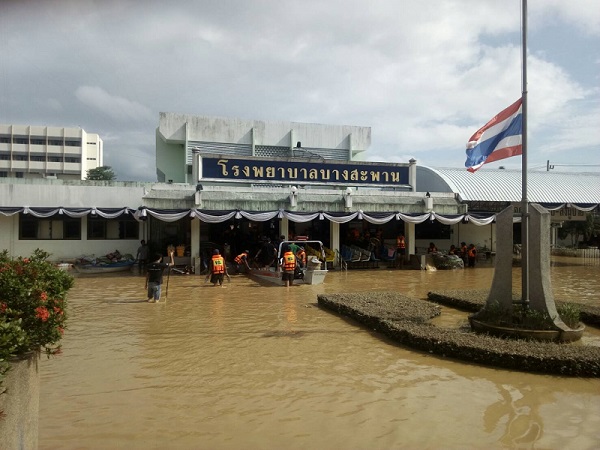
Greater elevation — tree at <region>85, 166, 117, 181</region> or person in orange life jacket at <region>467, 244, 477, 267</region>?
tree at <region>85, 166, 117, 181</region>

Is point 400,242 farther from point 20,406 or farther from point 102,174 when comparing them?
point 102,174

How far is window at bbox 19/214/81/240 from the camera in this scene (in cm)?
2052

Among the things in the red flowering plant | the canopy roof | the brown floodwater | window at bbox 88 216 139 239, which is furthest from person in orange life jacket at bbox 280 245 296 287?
the canopy roof

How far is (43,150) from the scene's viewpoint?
82250 millimetres

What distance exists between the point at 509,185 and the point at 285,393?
25.9 m

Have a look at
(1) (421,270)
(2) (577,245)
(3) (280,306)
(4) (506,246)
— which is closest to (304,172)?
(1) (421,270)

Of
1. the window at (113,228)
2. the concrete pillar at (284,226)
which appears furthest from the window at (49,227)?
the concrete pillar at (284,226)

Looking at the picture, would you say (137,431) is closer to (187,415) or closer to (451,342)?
(187,415)

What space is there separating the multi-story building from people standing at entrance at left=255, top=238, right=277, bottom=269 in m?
71.1

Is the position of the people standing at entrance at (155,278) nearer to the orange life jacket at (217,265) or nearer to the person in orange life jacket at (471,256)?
the orange life jacket at (217,265)

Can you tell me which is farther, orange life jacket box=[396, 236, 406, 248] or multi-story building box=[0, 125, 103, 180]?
multi-story building box=[0, 125, 103, 180]

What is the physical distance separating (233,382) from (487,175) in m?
26.7

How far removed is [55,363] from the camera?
22.3 feet

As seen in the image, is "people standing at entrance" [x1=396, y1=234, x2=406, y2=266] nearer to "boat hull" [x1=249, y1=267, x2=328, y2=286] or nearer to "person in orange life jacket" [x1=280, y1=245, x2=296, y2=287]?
"boat hull" [x1=249, y1=267, x2=328, y2=286]
